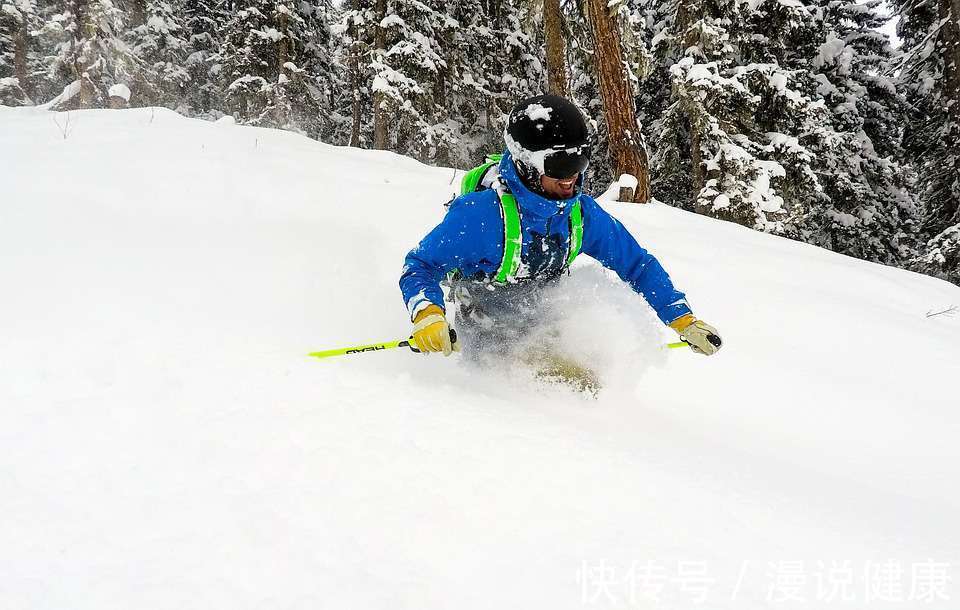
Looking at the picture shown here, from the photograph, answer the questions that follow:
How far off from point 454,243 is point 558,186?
66 cm

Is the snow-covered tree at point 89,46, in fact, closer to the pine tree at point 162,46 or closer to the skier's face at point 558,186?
the pine tree at point 162,46

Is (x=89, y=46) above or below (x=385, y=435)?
above

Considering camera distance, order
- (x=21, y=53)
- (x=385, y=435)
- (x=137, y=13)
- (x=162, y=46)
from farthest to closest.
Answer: (x=162, y=46)
(x=137, y=13)
(x=21, y=53)
(x=385, y=435)

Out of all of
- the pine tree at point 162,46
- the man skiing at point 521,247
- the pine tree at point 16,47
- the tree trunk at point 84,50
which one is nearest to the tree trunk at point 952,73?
the man skiing at point 521,247

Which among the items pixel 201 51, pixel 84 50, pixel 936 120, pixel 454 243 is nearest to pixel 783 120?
pixel 936 120

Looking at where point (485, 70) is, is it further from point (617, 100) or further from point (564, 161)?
point (564, 161)

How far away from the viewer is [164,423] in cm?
212

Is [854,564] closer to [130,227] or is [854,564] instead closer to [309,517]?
[309,517]

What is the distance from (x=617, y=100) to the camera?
331 inches

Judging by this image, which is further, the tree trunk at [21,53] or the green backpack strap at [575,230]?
the tree trunk at [21,53]

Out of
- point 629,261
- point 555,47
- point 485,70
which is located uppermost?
point 485,70

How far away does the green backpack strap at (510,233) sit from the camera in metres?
3.16

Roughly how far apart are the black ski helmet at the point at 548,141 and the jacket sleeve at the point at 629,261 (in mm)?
565

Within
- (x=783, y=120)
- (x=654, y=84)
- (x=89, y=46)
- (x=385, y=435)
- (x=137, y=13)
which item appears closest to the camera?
(x=385, y=435)
